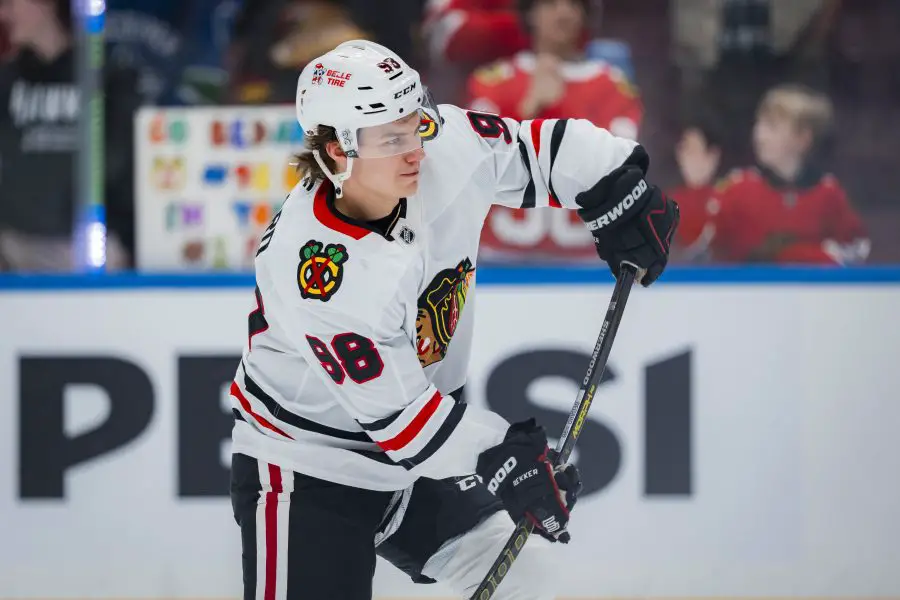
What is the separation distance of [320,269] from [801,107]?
7.06 feet

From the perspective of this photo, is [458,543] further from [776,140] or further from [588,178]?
[776,140]

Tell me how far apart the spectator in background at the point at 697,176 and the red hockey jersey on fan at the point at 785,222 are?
0.12ft

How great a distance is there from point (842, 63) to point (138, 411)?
88.8 inches

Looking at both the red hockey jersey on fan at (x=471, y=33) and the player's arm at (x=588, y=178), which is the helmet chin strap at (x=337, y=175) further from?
the red hockey jersey on fan at (x=471, y=33)

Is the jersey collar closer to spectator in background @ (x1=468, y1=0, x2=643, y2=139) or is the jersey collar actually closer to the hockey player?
the hockey player

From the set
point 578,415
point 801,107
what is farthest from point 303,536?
point 801,107

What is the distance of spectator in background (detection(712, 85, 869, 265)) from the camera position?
3.38m

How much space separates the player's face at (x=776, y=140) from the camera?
140 inches

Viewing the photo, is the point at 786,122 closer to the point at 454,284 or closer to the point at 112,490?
the point at 454,284

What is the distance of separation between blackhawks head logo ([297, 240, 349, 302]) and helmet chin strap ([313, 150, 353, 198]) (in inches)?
4.3

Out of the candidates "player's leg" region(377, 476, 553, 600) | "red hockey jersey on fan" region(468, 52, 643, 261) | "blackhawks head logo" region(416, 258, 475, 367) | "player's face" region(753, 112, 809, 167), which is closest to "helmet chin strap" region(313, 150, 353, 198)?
"blackhawks head logo" region(416, 258, 475, 367)

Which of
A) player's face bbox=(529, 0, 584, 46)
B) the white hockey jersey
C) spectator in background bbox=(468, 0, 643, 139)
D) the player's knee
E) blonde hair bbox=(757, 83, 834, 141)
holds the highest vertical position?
player's face bbox=(529, 0, 584, 46)

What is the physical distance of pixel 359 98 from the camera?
1.92 meters

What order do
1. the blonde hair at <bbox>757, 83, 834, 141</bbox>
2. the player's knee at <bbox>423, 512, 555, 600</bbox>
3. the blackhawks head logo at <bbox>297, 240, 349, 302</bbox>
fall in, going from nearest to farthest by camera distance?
the blackhawks head logo at <bbox>297, 240, 349, 302</bbox> → the player's knee at <bbox>423, 512, 555, 600</bbox> → the blonde hair at <bbox>757, 83, 834, 141</bbox>
